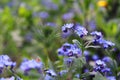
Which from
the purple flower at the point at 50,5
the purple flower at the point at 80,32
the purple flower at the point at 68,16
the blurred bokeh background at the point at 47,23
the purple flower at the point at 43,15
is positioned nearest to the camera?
the purple flower at the point at 80,32

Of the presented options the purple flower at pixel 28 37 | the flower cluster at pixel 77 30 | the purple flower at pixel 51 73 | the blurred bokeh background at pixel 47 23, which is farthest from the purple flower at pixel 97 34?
the purple flower at pixel 28 37

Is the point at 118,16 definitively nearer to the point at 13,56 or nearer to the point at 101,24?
the point at 101,24

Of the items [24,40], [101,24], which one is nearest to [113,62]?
[101,24]

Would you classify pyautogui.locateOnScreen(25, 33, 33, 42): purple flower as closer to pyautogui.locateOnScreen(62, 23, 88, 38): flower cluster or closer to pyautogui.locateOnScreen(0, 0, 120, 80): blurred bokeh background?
pyautogui.locateOnScreen(0, 0, 120, 80): blurred bokeh background

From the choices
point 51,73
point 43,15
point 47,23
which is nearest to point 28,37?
point 43,15

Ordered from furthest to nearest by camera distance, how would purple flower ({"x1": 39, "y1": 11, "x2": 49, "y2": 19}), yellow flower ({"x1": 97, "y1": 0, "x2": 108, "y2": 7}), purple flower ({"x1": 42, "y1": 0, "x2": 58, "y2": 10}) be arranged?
1. purple flower ({"x1": 42, "y1": 0, "x2": 58, "y2": 10})
2. purple flower ({"x1": 39, "y1": 11, "x2": 49, "y2": 19})
3. yellow flower ({"x1": 97, "y1": 0, "x2": 108, "y2": 7})

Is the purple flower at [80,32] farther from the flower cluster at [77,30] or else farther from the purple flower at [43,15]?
the purple flower at [43,15]

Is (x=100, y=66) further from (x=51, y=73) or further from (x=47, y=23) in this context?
(x=47, y=23)

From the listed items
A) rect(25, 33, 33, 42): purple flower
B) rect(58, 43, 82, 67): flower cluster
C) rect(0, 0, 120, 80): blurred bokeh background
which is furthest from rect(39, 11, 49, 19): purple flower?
rect(58, 43, 82, 67): flower cluster
